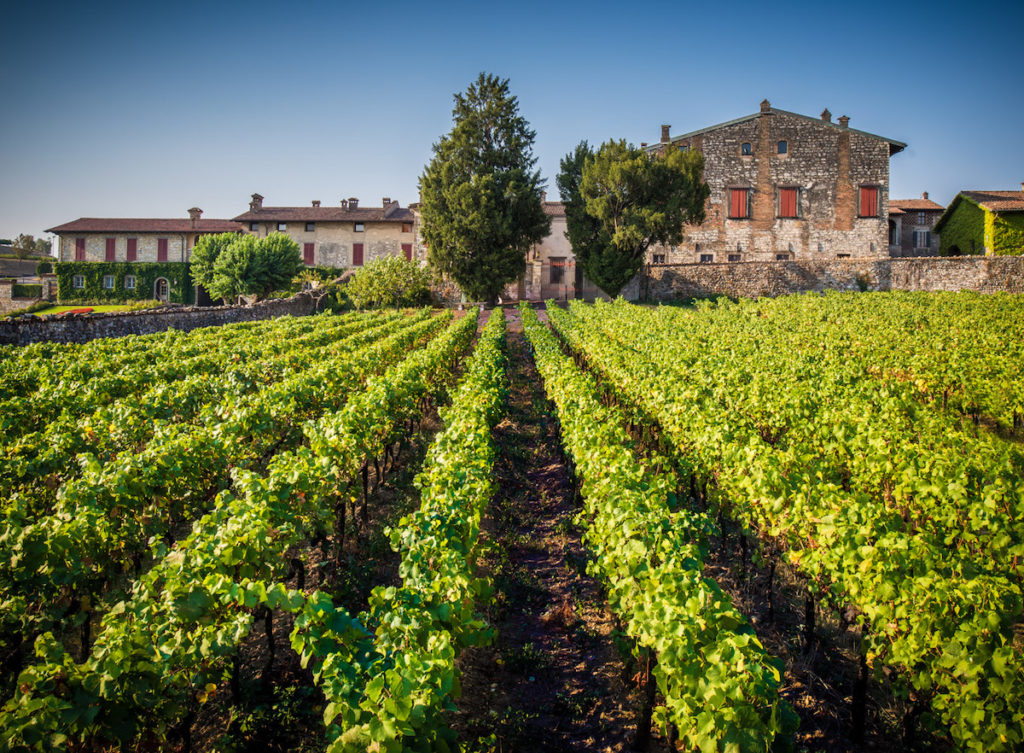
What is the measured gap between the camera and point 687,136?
36.4 meters

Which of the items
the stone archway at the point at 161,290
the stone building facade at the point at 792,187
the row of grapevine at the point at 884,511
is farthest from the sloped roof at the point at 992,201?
the stone archway at the point at 161,290

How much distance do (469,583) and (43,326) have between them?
20.0m

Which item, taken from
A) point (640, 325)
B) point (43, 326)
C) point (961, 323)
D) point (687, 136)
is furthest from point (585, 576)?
point (687, 136)

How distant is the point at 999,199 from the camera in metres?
33.9

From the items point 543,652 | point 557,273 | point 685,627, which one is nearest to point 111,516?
point 543,652

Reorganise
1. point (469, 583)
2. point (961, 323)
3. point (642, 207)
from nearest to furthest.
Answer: point (469, 583)
point (961, 323)
point (642, 207)

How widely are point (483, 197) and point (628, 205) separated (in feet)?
26.0

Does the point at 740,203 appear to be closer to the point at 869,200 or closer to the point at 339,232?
the point at 869,200

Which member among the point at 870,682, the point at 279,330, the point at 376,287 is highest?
the point at 376,287

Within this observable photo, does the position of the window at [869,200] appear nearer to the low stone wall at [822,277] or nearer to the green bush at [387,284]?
the low stone wall at [822,277]

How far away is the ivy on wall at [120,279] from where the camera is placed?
41.8m

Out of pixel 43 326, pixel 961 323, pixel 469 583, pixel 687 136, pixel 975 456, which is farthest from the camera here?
pixel 687 136

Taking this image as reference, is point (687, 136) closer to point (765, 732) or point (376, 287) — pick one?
point (376, 287)

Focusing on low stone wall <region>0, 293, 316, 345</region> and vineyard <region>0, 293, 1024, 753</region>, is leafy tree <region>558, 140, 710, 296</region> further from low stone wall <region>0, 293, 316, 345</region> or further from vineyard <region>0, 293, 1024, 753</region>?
vineyard <region>0, 293, 1024, 753</region>
